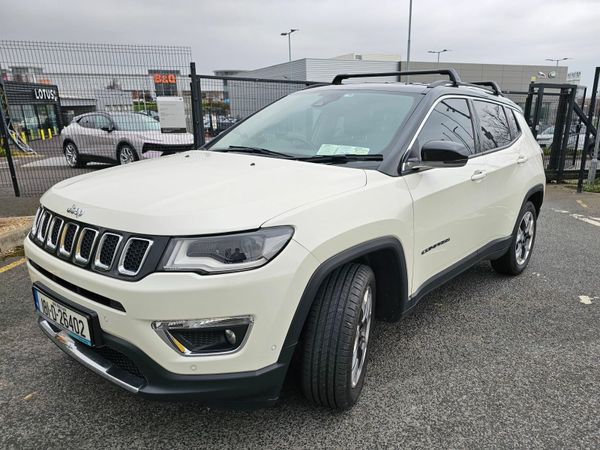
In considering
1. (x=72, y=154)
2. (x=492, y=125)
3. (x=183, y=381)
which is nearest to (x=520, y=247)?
(x=492, y=125)

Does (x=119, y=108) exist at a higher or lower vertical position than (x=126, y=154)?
higher

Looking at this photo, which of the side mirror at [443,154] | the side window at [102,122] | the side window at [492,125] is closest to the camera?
the side mirror at [443,154]

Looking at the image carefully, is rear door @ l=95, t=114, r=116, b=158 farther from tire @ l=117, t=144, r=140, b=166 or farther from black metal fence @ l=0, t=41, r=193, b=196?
tire @ l=117, t=144, r=140, b=166

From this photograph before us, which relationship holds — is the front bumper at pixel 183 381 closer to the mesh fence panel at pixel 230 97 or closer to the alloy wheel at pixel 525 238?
the alloy wheel at pixel 525 238

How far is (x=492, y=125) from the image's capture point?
380 cm

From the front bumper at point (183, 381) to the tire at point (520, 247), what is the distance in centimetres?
289

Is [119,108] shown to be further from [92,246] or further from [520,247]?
[92,246]

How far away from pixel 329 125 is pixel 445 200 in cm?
88

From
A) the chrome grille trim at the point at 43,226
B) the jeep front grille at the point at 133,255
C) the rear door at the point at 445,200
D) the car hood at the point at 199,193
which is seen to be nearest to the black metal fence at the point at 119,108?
the rear door at the point at 445,200

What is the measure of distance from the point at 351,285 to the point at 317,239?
0.37 m

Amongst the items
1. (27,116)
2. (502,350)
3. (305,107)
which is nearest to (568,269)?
(502,350)

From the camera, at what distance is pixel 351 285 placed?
219 centimetres

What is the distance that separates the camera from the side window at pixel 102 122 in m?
9.55

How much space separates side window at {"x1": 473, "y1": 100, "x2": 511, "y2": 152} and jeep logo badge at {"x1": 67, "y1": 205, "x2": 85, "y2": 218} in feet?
9.24
